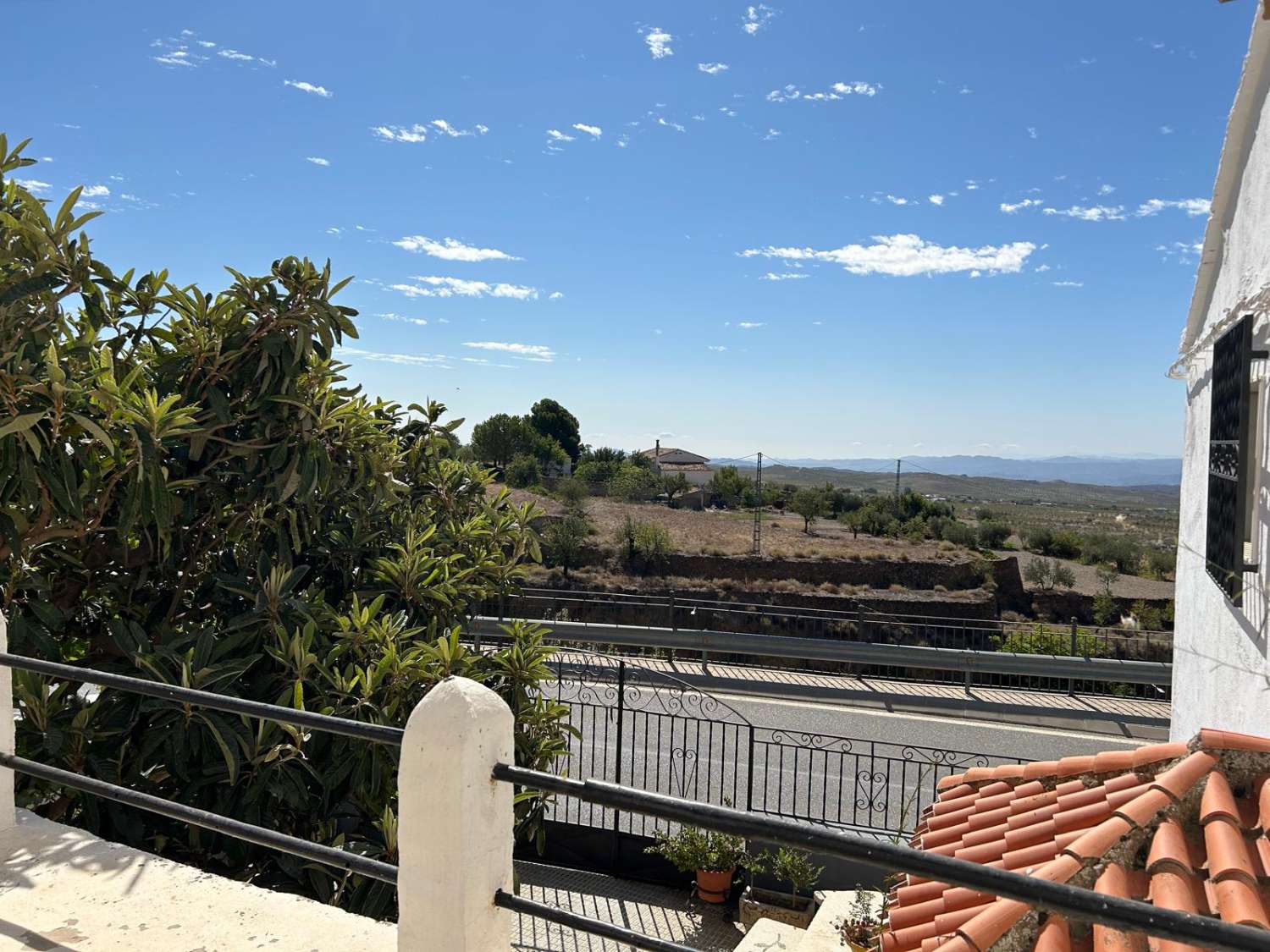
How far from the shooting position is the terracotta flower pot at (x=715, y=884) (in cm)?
847

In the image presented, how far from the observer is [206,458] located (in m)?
4.54

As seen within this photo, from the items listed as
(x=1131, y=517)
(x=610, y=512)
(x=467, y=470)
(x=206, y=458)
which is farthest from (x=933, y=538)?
(x=206, y=458)

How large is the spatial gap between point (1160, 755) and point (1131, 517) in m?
64.6

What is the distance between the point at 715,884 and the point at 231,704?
24.4ft

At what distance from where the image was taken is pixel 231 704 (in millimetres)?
2229

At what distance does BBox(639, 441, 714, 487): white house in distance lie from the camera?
2751 inches

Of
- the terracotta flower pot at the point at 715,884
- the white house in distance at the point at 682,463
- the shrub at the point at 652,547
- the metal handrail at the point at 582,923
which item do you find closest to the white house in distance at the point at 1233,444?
the metal handrail at the point at 582,923

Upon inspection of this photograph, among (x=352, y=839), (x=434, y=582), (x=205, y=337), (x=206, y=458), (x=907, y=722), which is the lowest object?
(x=907, y=722)

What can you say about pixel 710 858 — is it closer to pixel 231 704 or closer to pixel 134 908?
pixel 134 908

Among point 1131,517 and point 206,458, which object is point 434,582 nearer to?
point 206,458

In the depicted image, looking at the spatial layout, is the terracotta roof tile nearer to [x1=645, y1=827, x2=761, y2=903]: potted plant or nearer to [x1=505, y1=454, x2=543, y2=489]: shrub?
[x1=645, y1=827, x2=761, y2=903]: potted plant

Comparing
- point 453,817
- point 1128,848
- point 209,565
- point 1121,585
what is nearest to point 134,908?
point 453,817

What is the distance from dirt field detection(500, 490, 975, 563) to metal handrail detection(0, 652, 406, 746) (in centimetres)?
2932

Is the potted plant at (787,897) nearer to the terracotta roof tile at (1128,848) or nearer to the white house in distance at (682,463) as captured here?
the terracotta roof tile at (1128,848)
